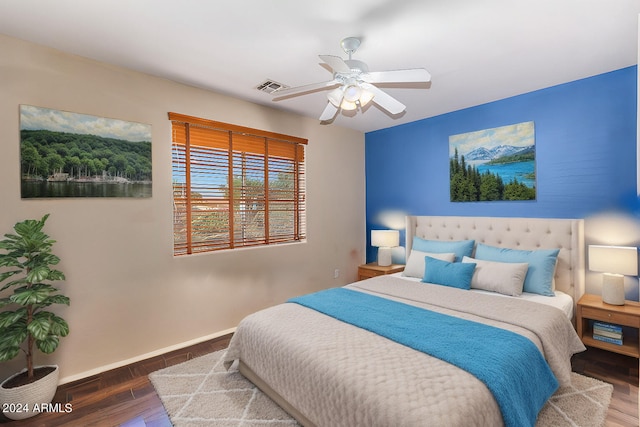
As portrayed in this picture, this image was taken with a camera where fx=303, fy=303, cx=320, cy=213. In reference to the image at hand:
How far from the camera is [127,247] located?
8.81ft

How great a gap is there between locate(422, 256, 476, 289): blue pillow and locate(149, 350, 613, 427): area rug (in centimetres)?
106

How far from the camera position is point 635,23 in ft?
6.53

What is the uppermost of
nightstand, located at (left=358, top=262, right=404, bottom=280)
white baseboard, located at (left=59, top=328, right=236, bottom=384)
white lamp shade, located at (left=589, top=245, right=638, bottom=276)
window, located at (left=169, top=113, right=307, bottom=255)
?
window, located at (left=169, top=113, right=307, bottom=255)

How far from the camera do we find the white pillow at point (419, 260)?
3.38 m

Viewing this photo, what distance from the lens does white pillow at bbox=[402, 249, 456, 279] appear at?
3.38 meters

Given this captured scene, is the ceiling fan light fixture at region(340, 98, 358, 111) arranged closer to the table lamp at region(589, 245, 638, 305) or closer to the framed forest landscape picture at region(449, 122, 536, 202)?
the framed forest landscape picture at region(449, 122, 536, 202)

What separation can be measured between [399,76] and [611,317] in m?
2.65

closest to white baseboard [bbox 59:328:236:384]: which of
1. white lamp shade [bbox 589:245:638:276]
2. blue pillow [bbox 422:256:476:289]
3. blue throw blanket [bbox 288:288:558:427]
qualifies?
blue throw blanket [bbox 288:288:558:427]

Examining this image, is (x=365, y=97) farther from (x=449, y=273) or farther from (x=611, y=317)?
(x=611, y=317)

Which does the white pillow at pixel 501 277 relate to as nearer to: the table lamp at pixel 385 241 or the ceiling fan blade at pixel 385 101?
the table lamp at pixel 385 241

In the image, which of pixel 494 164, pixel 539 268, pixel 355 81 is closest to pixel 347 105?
pixel 355 81

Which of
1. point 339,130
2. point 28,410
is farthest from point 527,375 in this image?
point 339,130

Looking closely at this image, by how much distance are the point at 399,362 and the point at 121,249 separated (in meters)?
2.44

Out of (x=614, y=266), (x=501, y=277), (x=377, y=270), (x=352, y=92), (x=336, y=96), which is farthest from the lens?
(x=377, y=270)
